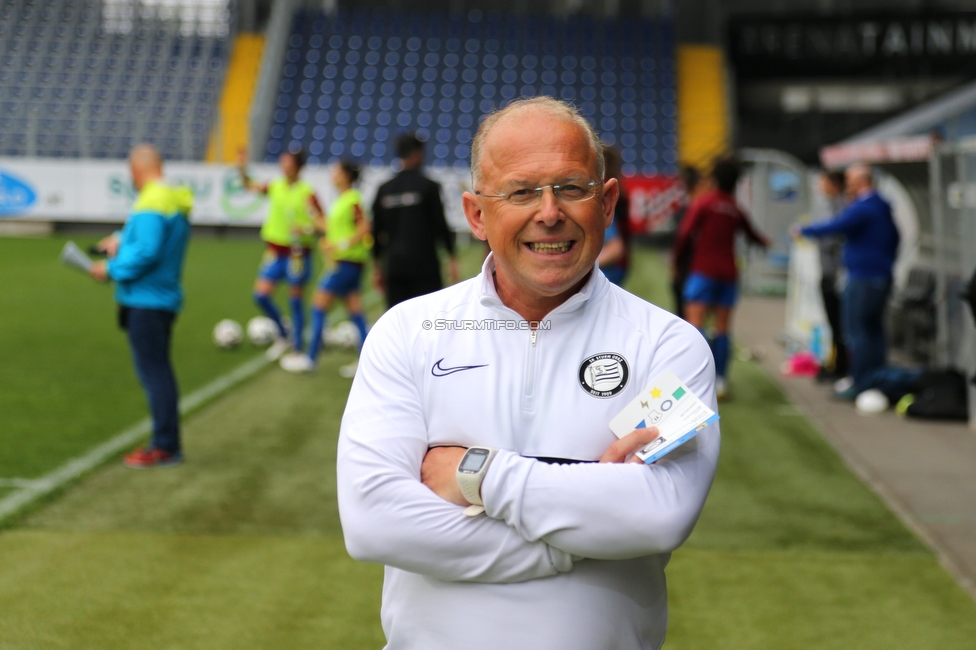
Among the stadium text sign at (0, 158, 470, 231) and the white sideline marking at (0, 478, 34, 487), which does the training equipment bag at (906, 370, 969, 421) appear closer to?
the white sideline marking at (0, 478, 34, 487)

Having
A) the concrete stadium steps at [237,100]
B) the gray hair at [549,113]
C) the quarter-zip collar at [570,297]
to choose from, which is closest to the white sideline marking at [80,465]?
the quarter-zip collar at [570,297]

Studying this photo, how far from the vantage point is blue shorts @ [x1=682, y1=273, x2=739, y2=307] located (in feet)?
29.4

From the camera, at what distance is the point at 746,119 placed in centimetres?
3781

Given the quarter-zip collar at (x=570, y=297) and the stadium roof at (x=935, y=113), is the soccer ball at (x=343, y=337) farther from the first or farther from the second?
the stadium roof at (x=935, y=113)

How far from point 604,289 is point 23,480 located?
16.7ft

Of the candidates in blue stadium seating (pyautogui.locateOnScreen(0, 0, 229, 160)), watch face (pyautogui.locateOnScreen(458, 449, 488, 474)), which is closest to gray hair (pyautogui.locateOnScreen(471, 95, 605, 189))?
watch face (pyautogui.locateOnScreen(458, 449, 488, 474))

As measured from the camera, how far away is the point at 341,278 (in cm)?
983

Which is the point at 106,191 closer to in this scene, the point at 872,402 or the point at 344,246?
the point at 344,246

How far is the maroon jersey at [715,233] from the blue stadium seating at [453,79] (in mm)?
21877

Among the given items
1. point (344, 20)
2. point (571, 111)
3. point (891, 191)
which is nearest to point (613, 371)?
point (571, 111)

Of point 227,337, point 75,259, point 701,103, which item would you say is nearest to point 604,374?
point 75,259

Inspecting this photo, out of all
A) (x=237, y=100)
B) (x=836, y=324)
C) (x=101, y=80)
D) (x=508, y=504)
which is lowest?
(x=836, y=324)

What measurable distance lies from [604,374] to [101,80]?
111 ft

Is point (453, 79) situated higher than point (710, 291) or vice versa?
point (453, 79)
